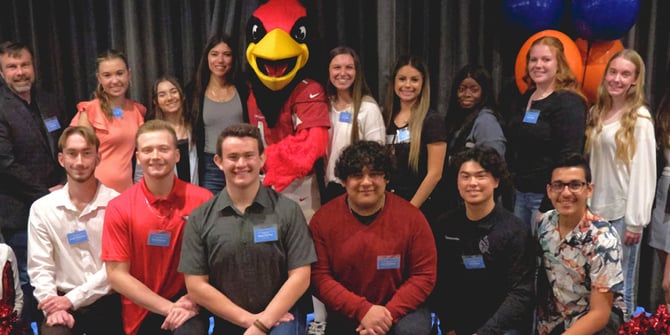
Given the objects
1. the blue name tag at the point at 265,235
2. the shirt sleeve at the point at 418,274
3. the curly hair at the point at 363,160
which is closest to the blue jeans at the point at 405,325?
the shirt sleeve at the point at 418,274

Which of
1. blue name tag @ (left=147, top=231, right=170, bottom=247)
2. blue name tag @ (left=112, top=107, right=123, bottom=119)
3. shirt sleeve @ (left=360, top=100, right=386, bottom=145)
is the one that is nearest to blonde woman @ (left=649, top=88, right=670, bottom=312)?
shirt sleeve @ (left=360, top=100, right=386, bottom=145)

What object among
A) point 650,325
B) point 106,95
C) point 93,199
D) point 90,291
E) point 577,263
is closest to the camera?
point 650,325

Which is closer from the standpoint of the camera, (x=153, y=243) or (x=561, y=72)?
(x=153, y=243)

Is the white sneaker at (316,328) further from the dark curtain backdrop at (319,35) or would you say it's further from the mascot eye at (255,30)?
the mascot eye at (255,30)

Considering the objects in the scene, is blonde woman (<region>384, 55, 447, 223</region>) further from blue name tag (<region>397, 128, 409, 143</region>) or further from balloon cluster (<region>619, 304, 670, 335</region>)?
balloon cluster (<region>619, 304, 670, 335</region>)

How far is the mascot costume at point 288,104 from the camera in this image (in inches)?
128

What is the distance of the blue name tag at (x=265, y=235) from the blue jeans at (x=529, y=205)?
1.36 metres

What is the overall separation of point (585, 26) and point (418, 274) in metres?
1.69

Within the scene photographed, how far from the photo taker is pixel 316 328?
3338mm

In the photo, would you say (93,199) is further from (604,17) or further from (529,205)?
(604,17)

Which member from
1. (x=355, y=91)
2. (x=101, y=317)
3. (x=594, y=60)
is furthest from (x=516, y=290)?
(x=101, y=317)

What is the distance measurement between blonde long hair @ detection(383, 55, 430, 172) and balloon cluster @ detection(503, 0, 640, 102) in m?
0.58

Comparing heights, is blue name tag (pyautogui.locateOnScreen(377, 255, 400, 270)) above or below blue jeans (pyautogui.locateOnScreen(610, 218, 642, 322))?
above

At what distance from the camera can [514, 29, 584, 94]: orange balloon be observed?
331cm
